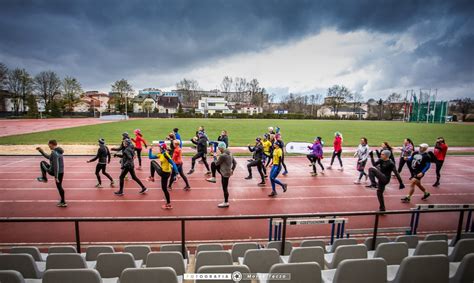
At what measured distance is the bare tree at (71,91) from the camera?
68.6m

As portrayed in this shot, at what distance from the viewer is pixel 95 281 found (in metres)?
2.42

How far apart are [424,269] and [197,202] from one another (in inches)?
266

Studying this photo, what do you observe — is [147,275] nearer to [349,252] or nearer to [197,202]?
[349,252]

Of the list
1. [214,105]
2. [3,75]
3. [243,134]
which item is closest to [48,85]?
[3,75]

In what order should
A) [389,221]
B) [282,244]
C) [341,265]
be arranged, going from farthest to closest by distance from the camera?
[389,221] → [282,244] → [341,265]

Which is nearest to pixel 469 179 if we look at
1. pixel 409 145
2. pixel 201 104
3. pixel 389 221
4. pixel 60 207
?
pixel 409 145

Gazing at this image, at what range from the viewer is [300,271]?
2545 mm

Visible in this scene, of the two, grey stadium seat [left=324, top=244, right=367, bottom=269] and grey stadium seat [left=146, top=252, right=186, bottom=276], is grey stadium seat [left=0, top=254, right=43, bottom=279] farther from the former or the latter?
grey stadium seat [left=324, top=244, right=367, bottom=269]

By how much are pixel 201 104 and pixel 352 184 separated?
8493cm

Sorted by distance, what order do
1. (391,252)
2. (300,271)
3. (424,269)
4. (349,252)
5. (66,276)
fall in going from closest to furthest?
1. (66,276)
2. (300,271)
3. (424,269)
4. (349,252)
5. (391,252)

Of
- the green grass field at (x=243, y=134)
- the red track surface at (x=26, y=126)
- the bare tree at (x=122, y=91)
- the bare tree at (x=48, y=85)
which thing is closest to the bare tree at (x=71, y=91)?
the bare tree at (x=48, y=85)

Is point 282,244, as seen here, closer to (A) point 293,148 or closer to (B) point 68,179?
(B) point 68,179

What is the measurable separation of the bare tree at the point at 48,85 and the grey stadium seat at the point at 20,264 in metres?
82.0

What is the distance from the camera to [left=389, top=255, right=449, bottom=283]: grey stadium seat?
270 centimetres
